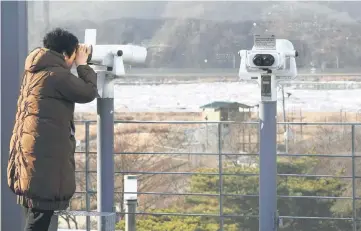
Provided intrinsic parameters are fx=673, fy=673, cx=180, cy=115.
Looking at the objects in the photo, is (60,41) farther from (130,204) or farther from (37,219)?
(130,204)

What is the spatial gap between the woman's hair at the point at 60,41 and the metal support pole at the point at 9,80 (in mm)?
895

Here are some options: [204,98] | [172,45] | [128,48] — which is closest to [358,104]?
[204,98]

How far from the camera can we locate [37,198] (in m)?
2.47

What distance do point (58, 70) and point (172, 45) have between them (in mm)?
2040

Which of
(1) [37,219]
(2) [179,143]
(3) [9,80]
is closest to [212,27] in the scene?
(2) [179,143]

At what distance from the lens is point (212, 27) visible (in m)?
4.58

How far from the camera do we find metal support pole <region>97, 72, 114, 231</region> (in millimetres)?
3141

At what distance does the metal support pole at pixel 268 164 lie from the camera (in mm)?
3123

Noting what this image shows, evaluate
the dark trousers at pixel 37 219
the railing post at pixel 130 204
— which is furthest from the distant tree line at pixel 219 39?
the dark trousers at pixel 37 219

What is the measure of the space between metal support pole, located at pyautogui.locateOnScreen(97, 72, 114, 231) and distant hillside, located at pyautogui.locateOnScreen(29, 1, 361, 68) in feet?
3.16

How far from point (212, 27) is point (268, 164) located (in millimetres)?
1679

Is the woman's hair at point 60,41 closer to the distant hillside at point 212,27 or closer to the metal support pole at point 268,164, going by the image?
the metal support pole at point 268,164

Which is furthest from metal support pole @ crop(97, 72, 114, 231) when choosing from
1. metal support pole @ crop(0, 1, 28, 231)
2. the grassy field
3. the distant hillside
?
the grassy field

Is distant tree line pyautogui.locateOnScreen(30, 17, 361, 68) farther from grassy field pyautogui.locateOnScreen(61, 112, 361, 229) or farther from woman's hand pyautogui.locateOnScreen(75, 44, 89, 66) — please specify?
woman's hand pyautogui.locateOnScreen(75, 44, 89, 66)
